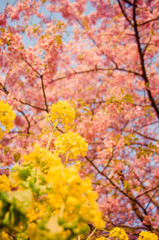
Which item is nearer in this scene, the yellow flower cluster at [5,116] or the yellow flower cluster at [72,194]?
the yellow flower cluster at [72,194]

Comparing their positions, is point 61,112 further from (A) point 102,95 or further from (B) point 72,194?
(A) point 102,95

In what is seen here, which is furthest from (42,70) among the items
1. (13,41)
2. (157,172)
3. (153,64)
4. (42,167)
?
(153,64)

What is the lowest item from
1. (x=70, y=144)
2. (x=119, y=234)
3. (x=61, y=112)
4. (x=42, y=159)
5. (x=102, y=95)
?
(x=119, y=234)

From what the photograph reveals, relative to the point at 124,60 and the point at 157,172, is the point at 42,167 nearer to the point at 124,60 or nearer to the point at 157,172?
the point at 157,172

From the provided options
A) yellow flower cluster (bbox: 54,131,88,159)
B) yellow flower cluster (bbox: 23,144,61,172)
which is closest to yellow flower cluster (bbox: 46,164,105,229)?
yellow flower cluster (bbox: 23,144,61,172)

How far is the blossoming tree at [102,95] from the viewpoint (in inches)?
179

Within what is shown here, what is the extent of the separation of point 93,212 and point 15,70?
774 cm

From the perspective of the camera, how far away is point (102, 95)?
451 inches

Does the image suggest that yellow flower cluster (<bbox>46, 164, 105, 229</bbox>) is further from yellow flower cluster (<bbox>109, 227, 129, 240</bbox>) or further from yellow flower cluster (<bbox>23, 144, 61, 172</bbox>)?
yellow flower cluster (<bbox>109, 227, 129, 240</bbox>)

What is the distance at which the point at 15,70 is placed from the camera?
7336 mm

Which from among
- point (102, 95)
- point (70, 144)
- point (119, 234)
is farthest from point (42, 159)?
point (102, 95)

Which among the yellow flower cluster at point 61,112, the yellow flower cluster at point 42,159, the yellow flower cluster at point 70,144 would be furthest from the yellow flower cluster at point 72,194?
the yellow flower cluster at point 61,112

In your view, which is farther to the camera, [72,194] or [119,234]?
[119,234]

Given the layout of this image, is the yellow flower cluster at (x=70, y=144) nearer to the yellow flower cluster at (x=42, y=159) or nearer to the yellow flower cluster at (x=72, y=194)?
the yellow flower cluster at (x=42, y=159)
